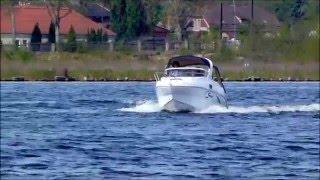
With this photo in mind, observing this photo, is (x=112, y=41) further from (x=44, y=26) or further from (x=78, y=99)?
(x=78, y=99)

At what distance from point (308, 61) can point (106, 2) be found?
38.3 ft

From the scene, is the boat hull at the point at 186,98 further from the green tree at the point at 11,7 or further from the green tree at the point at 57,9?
the green tree at the point at 11,7

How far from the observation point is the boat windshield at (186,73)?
38594 mm

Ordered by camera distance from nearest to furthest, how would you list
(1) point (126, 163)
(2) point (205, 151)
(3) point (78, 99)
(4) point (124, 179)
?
(4) point (124, 179)
(1) point (126, 163)
(2) point (205, 151)
(3) point (78, 99)

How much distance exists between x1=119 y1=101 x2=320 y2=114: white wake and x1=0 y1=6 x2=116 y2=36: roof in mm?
6947

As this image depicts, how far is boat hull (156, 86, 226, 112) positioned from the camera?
3809 cm

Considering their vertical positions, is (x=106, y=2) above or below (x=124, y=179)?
above

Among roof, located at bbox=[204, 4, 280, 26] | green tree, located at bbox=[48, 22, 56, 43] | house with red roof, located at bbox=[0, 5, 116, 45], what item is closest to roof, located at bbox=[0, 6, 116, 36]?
house with red roof, located at bbox=[0, 5, 116, 45]

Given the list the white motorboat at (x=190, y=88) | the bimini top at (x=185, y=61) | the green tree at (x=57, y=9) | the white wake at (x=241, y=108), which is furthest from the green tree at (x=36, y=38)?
the bimini top at (x=185, y=61)

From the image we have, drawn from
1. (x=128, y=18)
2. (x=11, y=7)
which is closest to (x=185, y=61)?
(x=128, y=18)

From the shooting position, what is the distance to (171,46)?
39.3 metres

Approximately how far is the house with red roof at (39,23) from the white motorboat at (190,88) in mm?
4661

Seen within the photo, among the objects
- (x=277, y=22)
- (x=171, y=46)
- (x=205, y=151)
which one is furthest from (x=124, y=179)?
(x=277, y=22)

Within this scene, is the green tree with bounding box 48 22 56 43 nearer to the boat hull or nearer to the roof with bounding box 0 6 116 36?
the roof with bounding box 0 6 116 36
